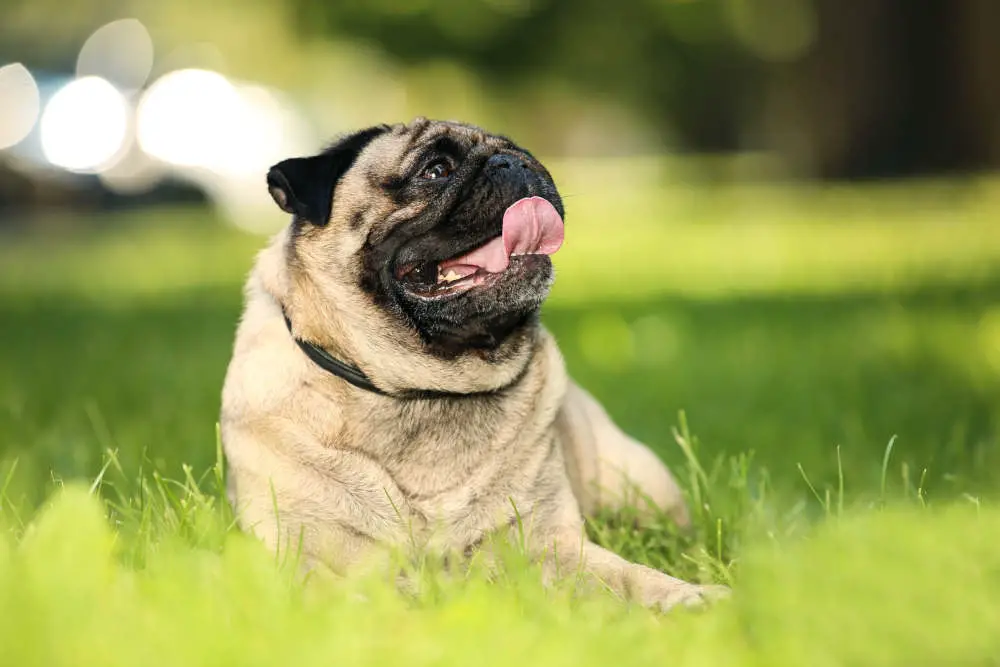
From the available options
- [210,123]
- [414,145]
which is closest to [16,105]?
[210,123]

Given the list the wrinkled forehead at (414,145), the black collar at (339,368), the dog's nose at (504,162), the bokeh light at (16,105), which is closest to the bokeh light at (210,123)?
the bokeh light at (16,105)

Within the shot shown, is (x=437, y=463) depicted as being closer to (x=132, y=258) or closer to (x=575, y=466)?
(x=575, y=466)

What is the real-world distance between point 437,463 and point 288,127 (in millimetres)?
26956

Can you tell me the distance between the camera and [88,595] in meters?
2.45

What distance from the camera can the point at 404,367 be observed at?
12.3 feet

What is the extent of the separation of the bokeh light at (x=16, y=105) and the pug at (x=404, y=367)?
18.6 m

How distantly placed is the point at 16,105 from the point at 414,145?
19.6 meters

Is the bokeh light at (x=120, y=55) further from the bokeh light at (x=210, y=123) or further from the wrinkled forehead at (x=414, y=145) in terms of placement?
the wrinkled forehead at (x=414, y=145)

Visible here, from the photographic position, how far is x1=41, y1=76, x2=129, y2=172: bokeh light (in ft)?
71.0

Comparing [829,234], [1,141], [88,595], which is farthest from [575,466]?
[1,141]

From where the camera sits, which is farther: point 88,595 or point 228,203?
point 228,203

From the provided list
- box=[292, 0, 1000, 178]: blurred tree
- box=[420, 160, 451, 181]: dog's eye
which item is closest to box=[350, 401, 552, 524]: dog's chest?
box=[420, 160, 451, 181]: dog's eye

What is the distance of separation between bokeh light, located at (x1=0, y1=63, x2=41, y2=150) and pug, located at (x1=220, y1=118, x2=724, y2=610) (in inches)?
731

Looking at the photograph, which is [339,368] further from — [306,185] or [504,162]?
[504,162]
